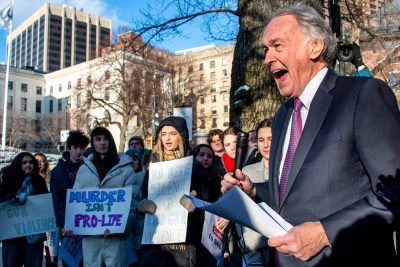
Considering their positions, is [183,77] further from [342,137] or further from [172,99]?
[342,137]

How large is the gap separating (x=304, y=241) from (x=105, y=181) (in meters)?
3.64

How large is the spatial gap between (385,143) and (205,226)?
2248 mm

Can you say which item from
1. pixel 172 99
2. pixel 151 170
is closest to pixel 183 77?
pixel 172 99

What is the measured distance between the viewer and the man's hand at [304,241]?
69.1 inches

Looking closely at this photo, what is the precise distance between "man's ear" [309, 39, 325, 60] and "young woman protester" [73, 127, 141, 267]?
3.32 m

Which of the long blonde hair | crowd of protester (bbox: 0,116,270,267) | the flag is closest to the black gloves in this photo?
crowd of protester (bbox: 0,116,270,267)

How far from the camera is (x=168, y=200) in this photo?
4055mm

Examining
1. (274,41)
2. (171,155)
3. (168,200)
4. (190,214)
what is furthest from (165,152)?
(274,41)

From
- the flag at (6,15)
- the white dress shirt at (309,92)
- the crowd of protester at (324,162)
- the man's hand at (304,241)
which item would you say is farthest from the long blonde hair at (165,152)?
the flag at (6,15)

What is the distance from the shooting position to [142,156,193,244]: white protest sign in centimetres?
391

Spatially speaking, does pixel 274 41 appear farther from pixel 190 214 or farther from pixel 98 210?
pixel 98 210

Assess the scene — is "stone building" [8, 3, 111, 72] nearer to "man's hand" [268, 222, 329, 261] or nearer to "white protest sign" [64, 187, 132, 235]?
"white protest sign" [64, 187, 132, 235]

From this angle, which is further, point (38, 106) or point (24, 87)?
point (38, 106)

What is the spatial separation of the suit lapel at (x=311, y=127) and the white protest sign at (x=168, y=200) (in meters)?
1.97
